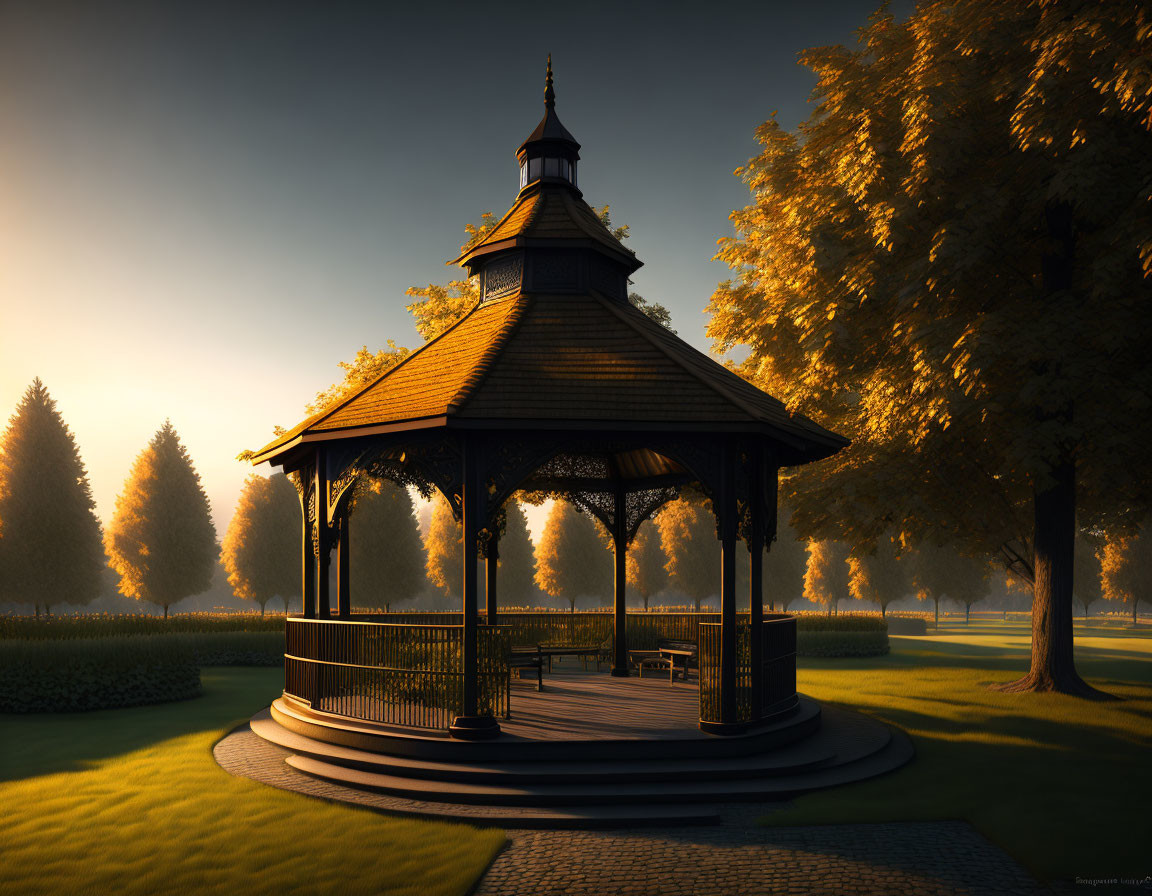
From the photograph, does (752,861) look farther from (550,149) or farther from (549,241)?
(550,149)

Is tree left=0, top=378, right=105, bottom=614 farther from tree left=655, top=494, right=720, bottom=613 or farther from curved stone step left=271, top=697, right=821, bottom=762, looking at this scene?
curved stone step left=271, top=697, right=821, bottom=762

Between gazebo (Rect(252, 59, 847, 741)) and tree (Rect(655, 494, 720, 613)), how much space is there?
38.0 m

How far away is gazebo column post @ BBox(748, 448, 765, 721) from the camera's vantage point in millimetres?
11594

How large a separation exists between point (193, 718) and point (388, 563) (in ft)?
105

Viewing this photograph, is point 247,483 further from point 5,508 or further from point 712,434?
point 712,434

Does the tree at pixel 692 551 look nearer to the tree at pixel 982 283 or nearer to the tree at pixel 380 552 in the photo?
the tree at pixel 380 552

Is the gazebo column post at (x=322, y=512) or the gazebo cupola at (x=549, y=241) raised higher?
the gazebo cupola at (x=549, y=241)

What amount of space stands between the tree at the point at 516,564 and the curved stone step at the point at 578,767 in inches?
1871

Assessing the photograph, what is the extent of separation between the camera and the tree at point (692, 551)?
171 feet

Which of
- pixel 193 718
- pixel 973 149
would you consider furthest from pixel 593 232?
pixel 193 718

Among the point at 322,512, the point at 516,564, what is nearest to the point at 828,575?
the point at 516,564

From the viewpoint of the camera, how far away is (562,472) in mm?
18656

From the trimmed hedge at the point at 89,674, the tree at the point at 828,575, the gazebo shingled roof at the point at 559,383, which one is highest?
the gazebo shingled roof at the point at 559,383

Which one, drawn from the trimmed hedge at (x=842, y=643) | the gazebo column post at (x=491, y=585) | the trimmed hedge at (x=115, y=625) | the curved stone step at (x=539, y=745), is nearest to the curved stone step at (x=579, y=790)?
the curved stone step at (x=539, y=745)
